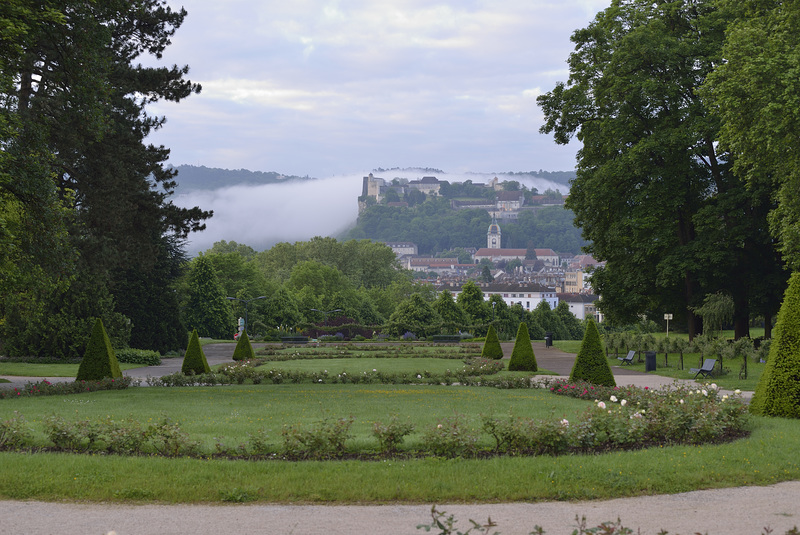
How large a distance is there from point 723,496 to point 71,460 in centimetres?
857

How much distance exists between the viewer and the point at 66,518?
809 centimetres

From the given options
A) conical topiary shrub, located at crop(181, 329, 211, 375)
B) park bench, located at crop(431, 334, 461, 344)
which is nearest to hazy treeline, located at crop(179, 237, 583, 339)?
park bench, located at crop(431, 334, 461, 344)

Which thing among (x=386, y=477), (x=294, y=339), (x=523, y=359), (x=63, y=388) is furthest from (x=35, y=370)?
(x=294, y=339)

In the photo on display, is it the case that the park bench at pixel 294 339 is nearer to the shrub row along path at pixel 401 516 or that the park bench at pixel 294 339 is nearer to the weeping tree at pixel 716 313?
the weeping tree at pixel 716 313

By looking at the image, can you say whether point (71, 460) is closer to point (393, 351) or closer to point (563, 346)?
point (393, 351)

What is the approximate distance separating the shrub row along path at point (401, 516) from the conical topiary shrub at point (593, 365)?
12.7 metres

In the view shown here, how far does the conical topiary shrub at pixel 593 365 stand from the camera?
21.8 m

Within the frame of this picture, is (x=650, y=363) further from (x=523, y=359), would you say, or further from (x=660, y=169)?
(x=660, y=169)

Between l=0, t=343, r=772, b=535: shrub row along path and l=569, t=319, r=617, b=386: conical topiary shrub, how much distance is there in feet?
41.7

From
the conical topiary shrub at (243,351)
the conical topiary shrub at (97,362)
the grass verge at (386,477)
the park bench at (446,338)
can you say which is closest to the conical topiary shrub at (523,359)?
the conical topiary shrub at (243,351)

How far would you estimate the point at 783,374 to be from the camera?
14477mm

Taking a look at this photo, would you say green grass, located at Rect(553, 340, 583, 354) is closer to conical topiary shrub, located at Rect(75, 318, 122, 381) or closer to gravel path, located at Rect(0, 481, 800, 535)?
conical topiary shrub, located at Rect(75, 318, 122, 381)

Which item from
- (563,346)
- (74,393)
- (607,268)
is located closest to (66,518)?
(74,393)

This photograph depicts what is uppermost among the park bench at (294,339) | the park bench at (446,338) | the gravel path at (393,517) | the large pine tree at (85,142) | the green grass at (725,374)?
the large pine tree at (85,142)
